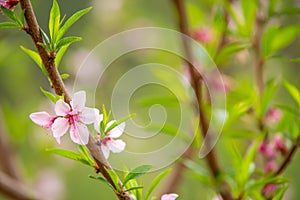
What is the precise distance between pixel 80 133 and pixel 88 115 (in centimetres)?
2

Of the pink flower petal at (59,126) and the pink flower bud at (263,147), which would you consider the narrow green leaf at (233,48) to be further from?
the pink flower petal at (59,126)

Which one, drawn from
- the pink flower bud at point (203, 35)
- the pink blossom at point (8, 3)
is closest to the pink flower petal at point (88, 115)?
the pink blossom at point (8, 3)

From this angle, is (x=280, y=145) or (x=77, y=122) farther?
(x=280, y=145)

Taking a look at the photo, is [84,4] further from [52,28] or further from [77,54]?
[52,28]

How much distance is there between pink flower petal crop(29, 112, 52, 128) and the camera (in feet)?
1.69

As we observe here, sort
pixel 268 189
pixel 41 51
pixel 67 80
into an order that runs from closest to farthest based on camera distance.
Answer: pixel 41 51
pixel 268 189
pixel 67 80

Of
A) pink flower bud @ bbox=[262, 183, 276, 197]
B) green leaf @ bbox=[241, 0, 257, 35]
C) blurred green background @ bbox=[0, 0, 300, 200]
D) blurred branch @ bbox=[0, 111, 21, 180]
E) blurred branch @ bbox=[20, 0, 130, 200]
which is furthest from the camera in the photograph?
blurred green background @ bbox=[0, 0, 300, 200]

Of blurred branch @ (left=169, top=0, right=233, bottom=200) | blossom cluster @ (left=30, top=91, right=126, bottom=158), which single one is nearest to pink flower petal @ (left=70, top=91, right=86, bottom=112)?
blossom cluster @ (left=30, top=91, right=126, bottom=158)

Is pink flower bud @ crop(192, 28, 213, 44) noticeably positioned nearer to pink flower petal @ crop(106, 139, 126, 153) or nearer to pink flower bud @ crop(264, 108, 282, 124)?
pink flower bud @ crop(264, 108, 282, 124)

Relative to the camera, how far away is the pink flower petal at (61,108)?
0.47 meters

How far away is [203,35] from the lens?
1061 millimetres

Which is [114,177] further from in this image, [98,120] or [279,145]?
[279,145]

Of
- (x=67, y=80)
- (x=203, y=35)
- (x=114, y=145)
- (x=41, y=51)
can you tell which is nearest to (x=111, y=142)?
(x=114, y=145)

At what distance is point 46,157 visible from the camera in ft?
4.87
